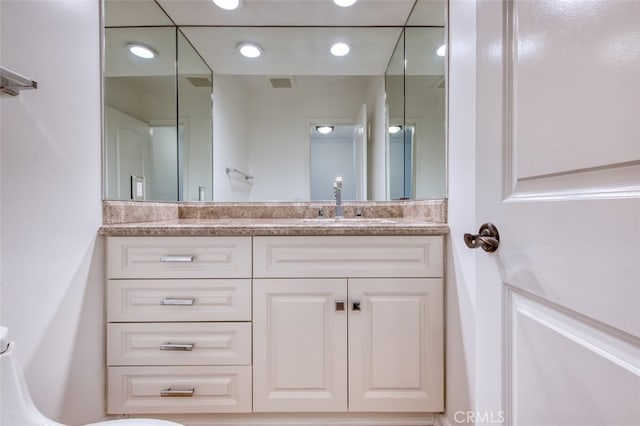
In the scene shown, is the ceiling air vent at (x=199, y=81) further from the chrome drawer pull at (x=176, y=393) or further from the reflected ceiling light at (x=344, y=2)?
the chrome drawer pull at (x=176, y=393)

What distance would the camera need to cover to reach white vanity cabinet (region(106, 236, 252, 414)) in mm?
1107

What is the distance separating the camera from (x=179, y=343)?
111cm

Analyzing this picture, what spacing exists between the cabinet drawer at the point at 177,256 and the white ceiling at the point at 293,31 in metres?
1.07

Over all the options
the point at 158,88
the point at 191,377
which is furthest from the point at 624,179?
the point at 158,88

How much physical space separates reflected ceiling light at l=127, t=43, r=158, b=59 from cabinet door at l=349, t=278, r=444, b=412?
4.91ft

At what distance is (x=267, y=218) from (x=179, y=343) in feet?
2.54

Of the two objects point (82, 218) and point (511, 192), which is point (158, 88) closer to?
point (82, 218)

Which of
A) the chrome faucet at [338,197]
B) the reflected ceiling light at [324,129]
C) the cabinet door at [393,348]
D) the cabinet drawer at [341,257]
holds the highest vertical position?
the reflected ceiling light at [324,129]

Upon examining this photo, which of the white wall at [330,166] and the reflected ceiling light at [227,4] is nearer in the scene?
the reflected ceiling light at [227,4]

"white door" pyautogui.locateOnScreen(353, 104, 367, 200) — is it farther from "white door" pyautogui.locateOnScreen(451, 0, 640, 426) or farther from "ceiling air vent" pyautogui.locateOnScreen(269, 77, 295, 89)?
"white door" pyautogui.locateOnScreen(451, 0, 640, 426)

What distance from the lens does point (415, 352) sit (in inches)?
44.1

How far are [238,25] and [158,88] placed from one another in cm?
58

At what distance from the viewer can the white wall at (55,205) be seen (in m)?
0.80

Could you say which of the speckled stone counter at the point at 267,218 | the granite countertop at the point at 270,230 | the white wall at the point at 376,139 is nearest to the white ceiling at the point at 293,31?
the white wall at the point at 376,139
